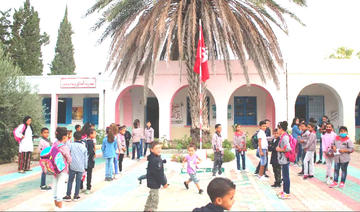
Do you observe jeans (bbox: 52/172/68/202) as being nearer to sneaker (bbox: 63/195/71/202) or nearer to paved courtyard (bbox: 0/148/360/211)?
paved courtyard (bbox: 0/148/360/211)

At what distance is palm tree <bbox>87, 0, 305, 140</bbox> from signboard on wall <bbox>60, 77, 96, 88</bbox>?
3593 mm

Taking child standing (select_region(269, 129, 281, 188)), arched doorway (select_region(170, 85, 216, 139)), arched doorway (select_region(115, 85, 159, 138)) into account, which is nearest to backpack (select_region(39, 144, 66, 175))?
child standing (select_region(269, 129, 281, 188))

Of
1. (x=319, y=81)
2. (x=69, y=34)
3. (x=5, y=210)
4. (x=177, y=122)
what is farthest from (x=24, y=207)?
(x=69, y=34)

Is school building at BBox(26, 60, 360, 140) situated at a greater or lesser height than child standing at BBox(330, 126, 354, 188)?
greater

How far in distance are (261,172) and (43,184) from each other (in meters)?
5.03

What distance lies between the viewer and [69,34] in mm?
35188

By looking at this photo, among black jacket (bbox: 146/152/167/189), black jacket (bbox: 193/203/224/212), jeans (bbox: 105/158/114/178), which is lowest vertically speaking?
jeans (bbox: 105/158/114/178)

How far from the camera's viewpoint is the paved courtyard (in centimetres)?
520

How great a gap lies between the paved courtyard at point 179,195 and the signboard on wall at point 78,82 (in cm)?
831

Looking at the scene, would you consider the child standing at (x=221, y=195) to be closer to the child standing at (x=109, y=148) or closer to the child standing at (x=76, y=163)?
the child standing at (x=76, y=163)

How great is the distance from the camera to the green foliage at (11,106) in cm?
1038

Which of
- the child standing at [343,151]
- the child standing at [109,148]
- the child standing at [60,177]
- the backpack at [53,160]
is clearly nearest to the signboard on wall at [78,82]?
the child standing at [109,148]

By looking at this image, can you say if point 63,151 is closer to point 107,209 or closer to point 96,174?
point 107,209

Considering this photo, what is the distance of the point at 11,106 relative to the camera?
10.4m
